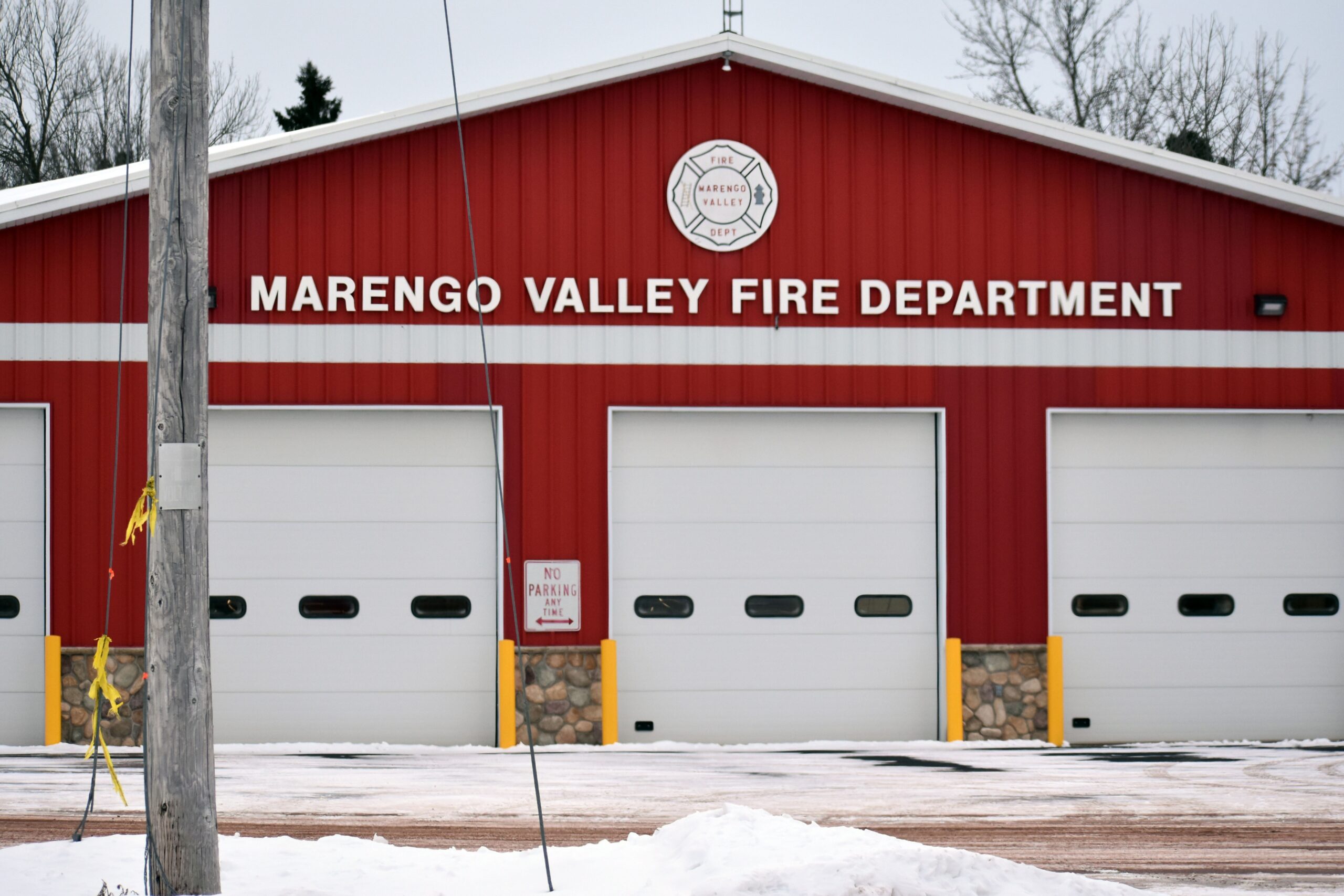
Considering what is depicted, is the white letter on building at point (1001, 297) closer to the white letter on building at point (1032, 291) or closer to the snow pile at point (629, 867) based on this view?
the white letter on building at point (1032, 291)

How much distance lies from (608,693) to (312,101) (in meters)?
30.1

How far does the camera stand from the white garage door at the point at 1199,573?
38.5ft

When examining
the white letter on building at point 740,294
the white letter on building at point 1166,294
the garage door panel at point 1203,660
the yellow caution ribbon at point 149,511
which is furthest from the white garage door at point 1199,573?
the yellow caution ribbon at point 149,511

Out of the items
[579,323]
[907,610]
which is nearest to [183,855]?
[579,323]

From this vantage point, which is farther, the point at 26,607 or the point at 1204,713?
the point at 1204,713

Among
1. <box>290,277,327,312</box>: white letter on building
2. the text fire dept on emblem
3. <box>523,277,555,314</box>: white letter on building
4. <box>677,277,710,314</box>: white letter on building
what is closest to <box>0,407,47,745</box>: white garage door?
<box>290,277,327,312</box>: white letter on building

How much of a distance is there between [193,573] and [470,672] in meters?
5.84

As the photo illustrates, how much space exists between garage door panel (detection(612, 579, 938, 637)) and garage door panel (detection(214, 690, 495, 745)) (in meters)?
1.61

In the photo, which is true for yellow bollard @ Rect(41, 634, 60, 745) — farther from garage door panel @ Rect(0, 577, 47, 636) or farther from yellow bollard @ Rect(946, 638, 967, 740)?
yellow bollard @ Rect(946, 638, 967, 740)

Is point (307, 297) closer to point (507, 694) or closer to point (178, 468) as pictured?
point (507, 694)

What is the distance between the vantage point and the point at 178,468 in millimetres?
5582

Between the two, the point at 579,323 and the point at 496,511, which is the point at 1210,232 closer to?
the point at 579,323

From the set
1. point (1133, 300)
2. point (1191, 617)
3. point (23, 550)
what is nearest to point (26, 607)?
point (23, 550)

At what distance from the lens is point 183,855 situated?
552 centimetres
